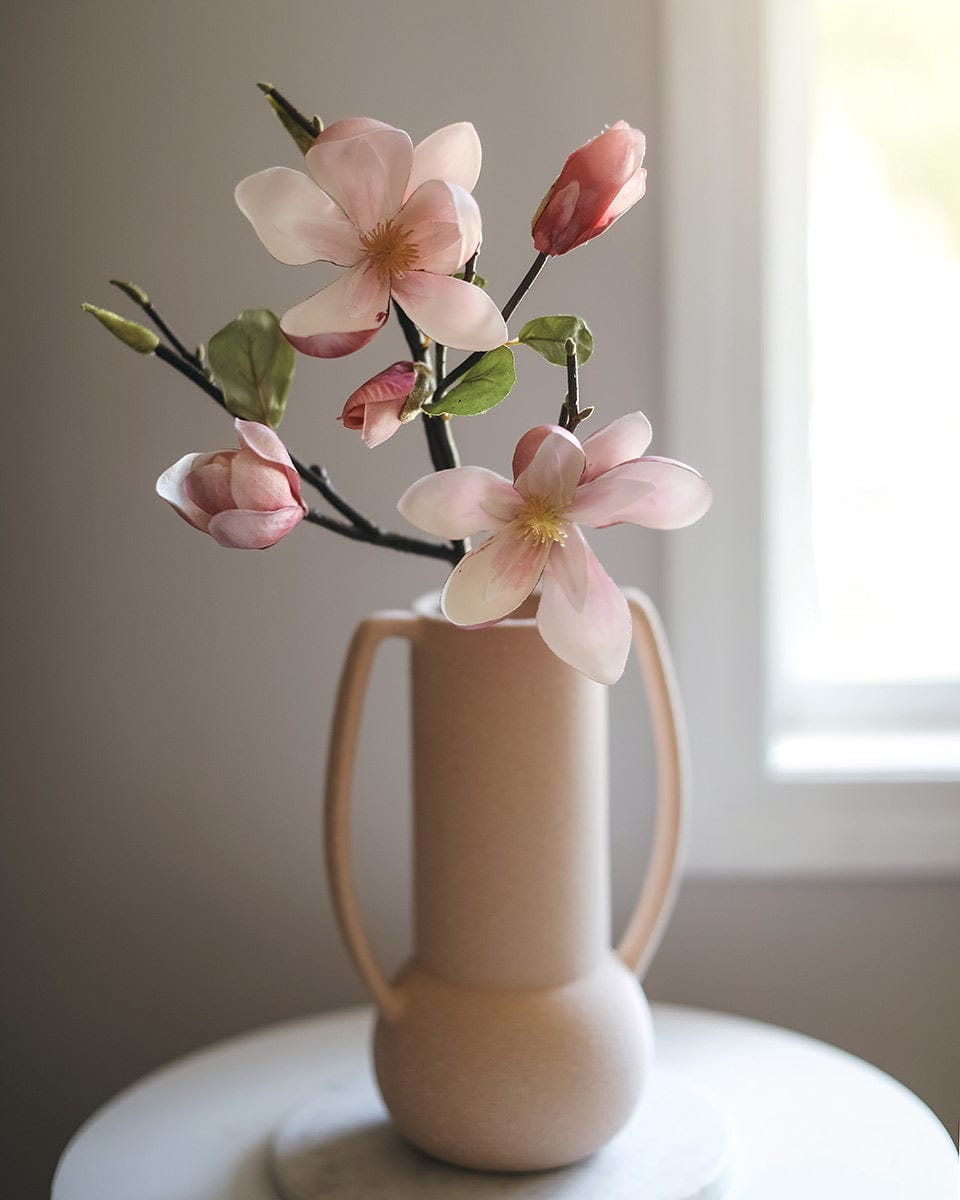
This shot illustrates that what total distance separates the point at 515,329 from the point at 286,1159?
676 mm

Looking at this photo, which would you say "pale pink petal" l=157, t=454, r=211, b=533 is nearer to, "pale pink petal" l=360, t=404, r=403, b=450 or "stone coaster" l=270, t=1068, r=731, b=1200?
"pale pink petal" l=360, t=404, r=403, b=450

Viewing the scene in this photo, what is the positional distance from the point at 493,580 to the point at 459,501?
42 millimetres

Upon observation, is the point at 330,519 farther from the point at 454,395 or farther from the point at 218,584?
the point at 218,584

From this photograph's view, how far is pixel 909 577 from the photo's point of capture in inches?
50.3

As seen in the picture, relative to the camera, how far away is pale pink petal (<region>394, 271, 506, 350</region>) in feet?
1.91

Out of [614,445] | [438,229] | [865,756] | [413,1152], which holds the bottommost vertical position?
[413,1152]

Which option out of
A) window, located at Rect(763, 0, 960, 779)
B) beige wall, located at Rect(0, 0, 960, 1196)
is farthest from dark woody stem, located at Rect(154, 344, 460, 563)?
window, located at Rect(763, 0, 960, 779)

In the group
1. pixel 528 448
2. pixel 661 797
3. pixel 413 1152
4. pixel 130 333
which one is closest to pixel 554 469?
pixel 528 448

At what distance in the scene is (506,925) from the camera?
73 centimetres

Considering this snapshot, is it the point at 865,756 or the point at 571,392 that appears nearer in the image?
the point at 571,392

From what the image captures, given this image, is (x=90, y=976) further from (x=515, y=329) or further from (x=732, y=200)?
(x=732, y=200)

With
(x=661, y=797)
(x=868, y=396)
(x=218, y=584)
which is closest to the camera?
(x=661, y=797)

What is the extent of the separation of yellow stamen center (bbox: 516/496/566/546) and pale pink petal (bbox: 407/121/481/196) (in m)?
0.15

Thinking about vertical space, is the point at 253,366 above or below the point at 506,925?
above
